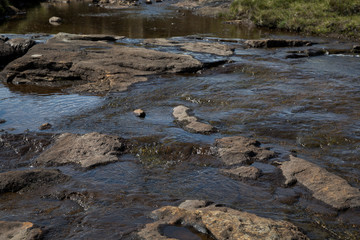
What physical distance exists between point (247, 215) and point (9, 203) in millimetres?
2528

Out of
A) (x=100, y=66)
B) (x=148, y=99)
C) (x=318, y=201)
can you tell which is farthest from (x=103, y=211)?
(x=100, y=66)

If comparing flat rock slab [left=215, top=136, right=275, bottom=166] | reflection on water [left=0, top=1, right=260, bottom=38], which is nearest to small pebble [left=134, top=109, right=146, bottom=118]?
flat rock slab [left=215, top=136, right=275, bottom=166]

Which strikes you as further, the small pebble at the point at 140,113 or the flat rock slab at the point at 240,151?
the small pebble at the point at 140,113

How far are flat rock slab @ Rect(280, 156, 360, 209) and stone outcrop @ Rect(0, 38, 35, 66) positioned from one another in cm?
985

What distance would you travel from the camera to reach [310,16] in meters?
18.2

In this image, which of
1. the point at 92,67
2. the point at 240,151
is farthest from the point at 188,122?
the point at 92,67

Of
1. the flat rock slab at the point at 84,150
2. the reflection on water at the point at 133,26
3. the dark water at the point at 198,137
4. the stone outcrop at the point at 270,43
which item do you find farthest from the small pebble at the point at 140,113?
the reflection on water at the point at 133,26

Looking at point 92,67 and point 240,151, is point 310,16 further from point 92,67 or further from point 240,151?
point 240,151

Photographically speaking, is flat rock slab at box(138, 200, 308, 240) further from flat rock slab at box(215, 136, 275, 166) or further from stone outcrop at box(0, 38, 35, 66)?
stone outcrop at box(0, 38, 35, 66)

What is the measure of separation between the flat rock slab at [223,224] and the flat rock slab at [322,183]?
86 centimetres

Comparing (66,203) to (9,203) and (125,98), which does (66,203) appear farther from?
(125,98)

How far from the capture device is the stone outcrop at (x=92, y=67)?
9508 millimetres

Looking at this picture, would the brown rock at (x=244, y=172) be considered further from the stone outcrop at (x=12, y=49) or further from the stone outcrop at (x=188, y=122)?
the stone outcrop at (x=12, y=49)

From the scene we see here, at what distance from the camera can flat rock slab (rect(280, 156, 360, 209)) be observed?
160 inches
